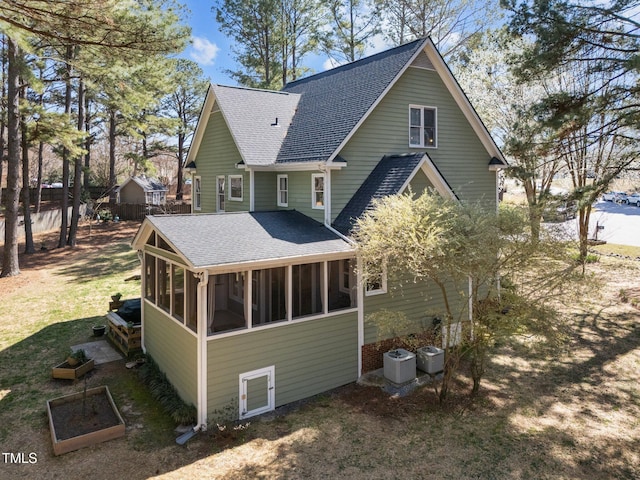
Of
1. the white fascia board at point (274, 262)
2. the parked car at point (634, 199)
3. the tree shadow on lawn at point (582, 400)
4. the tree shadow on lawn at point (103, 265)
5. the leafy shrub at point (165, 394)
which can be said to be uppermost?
the parked car at point (634, 199)

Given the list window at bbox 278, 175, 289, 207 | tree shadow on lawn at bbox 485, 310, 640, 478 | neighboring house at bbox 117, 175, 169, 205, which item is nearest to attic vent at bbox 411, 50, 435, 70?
window at bbox 278, 175, 289, 207

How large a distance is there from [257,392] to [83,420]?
3.79 m

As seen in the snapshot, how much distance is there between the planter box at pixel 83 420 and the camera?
8.93 meters

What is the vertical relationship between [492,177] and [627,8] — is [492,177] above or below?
below

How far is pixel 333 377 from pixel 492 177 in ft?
33.6

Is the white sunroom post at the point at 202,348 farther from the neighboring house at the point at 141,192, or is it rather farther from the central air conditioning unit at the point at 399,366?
the neighboring house at the point at 141,192

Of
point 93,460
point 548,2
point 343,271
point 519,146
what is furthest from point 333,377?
point 548,2

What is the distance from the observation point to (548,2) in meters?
14.7

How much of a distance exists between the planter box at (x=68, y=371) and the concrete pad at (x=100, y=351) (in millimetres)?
830

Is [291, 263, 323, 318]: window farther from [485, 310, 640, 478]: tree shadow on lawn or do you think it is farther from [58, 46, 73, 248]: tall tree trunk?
[58, 46, 73, 248]: tall tree trunk

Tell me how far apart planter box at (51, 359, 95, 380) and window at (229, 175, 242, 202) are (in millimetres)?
7336

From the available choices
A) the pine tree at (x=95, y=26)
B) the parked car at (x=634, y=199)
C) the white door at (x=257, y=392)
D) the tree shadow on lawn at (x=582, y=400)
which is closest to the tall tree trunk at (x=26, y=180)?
the pine tree at (x=95, y=26)

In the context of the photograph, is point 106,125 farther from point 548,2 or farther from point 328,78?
point 548,2

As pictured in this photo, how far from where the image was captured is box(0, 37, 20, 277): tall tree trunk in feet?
66.3
